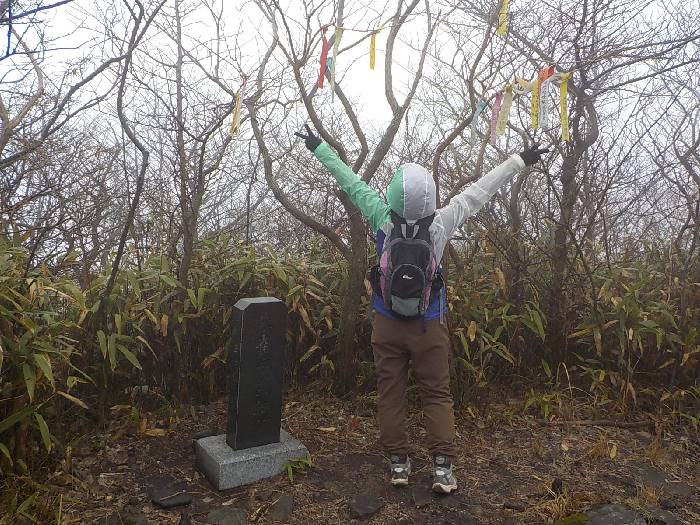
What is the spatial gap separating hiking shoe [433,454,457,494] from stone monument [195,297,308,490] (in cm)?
84

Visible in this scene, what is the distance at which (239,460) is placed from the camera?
3238 millimetres

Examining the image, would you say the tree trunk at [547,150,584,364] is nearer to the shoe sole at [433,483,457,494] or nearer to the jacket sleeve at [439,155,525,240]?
the jacket sleeve at [439,155,525,240]

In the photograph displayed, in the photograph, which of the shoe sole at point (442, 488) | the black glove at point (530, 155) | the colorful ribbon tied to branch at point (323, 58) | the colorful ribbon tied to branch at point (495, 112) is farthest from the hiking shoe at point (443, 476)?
the colorful ribbon tied to branch at point (323, 58)

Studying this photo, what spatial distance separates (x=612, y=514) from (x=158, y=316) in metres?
3.13

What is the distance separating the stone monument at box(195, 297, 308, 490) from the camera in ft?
10.8

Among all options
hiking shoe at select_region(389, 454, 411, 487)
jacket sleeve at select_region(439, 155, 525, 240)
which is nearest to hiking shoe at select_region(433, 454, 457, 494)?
hiking shoe at select_region(389, 454, 411, 487)

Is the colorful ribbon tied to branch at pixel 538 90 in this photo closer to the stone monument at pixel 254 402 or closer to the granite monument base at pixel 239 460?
the stone monument at pixel 254 402

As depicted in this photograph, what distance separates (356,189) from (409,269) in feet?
2.04

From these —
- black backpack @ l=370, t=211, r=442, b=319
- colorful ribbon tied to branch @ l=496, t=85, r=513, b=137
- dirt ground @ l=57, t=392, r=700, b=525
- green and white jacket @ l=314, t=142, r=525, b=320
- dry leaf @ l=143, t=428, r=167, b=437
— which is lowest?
dirt ground @ l=57, t=392, r=700, b=525

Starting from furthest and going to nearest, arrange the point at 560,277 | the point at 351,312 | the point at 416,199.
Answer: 1. the point at 560,277
2. the point at 351,312
3. the point at 416,199

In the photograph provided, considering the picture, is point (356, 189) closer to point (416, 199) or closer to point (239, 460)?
point (416, 199)

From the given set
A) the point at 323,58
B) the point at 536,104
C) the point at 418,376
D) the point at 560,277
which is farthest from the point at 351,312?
the point at 536,104

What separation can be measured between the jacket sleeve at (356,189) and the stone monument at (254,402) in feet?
2.62

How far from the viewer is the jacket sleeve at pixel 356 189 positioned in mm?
3254
